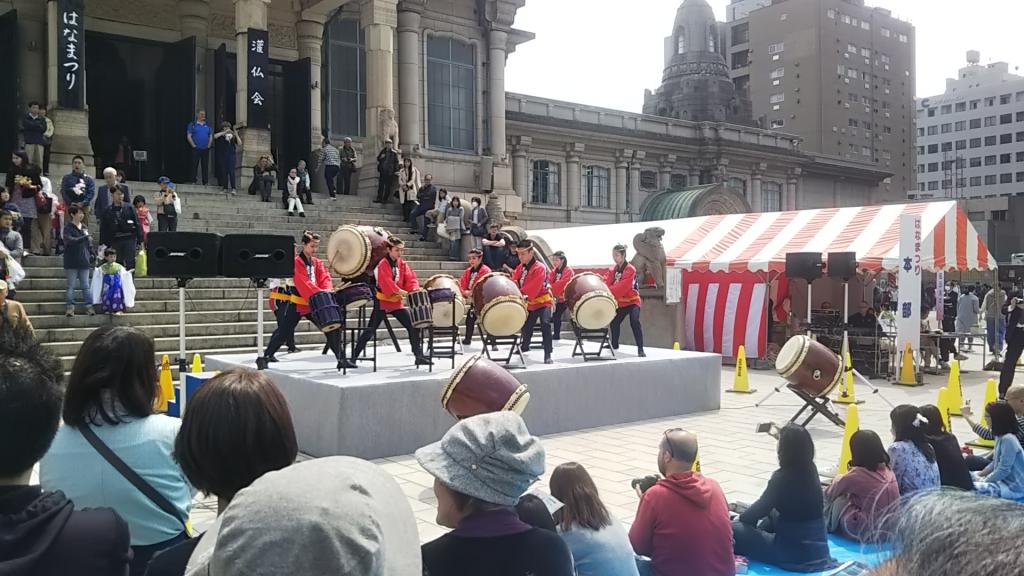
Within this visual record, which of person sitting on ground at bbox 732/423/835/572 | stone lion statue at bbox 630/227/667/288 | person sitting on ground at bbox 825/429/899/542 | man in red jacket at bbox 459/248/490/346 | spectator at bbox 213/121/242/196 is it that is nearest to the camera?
person sitting on ground at bbox 732/423/835/572

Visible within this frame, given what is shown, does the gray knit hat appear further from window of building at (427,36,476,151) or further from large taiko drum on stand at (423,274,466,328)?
window of building at (427,36,476,151)

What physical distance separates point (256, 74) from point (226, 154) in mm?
2513

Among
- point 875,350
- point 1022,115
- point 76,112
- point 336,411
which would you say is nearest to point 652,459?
point 336,411

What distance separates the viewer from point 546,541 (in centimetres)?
278

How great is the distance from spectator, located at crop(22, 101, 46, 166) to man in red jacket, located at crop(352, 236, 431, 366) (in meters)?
10.8

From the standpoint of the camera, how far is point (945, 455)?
21.3 feet

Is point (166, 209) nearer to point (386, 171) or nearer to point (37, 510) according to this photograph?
point (386, 171)

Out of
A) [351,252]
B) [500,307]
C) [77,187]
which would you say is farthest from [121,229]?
[500,307]

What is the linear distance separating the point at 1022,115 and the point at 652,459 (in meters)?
108

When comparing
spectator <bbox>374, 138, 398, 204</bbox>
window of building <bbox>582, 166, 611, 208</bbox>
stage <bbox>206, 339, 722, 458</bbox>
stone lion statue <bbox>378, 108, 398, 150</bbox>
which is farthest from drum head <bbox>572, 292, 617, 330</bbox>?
window of building <bbox>582, 166, 611, 208</bbox>

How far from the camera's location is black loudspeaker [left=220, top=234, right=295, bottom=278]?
8688 millimetres

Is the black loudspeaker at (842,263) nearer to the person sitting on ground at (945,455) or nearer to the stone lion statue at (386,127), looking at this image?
the person sitting on ground at (945,455)

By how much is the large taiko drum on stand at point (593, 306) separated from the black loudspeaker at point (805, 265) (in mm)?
4232

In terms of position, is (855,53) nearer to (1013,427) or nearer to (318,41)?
(318,41)
